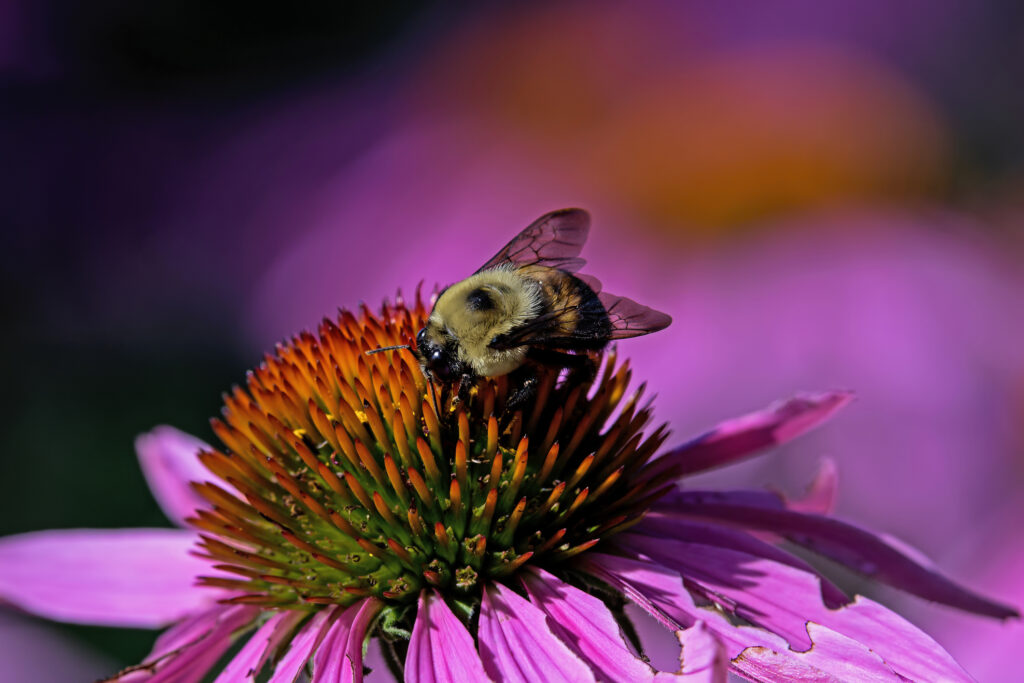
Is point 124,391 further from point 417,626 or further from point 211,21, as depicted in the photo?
point 417,626

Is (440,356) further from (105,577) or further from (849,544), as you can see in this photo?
(105,577)

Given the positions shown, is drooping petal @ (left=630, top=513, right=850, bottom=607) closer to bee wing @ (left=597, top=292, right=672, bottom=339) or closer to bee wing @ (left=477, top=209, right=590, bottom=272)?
bee wing @ (left=597, top=292, right=672, bottom=339)

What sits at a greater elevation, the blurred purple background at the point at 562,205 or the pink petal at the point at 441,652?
the blurred purple background at the point at 562,205

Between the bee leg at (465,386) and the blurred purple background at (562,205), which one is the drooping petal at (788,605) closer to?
the bee leg at (465,386)

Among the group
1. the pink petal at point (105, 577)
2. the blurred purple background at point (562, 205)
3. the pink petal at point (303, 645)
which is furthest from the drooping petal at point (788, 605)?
the blurred purple background at point (562, 205)

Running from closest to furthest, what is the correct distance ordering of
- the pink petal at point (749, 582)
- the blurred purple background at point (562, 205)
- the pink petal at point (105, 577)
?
the pink petal at point (749, 582)
the pink petal at point (105, 577)
the blurred purple background at point (562, 205)

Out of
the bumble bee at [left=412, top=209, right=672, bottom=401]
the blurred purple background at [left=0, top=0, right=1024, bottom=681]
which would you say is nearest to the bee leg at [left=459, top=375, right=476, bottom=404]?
the bumble bee at [left=412, top=209, right=672, bottom=401]
